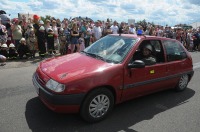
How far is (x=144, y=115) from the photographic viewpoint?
4.66m

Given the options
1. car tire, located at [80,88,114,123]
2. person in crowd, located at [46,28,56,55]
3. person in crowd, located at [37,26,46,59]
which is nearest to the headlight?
car tire, located at [80,88,114,123]

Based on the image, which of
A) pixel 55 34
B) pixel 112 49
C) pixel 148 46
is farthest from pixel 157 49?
pixel 55 34

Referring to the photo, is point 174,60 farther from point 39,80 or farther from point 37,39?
point 37,39

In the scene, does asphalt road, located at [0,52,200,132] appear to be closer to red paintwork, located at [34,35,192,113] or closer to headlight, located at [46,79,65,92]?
red paintwork, located at [34,35,192,113]

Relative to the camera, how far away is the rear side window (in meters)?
5.55

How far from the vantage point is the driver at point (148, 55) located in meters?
5.04

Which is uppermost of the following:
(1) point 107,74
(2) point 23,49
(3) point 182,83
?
(1) point 107,74

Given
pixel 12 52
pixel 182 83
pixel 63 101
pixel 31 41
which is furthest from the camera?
pixel 31 41

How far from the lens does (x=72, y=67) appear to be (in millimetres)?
4250

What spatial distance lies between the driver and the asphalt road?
1.04 meters

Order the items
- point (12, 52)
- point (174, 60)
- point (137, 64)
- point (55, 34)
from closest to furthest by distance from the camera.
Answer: point (137, 64), point (174, 60), point (12, 52), point (55, 34)

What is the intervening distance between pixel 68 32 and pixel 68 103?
307 inches

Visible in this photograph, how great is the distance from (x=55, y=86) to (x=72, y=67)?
0.60 metres

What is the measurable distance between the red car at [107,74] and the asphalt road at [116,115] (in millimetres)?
314
